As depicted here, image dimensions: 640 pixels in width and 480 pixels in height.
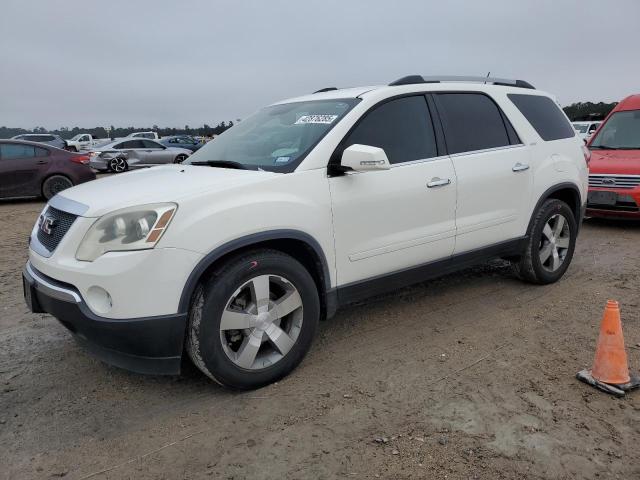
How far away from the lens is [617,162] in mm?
7984

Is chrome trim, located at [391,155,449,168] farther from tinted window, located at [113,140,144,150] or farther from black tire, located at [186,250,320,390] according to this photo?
tinted window, located at [113,140,144,150]

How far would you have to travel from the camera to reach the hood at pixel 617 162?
7.73 meters

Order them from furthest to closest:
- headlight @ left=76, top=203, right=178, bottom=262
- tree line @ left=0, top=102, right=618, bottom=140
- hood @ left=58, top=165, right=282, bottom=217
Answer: tree line @ left=0, top=102, right=618, bottom=140 < hood @ left=58, top=165, right=282, bottom=217 < headlight @ left=76, top=203, right=178, bottom=262

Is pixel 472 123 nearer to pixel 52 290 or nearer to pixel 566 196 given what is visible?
pixel 566 196

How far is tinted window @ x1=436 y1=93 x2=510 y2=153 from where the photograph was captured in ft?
13.6

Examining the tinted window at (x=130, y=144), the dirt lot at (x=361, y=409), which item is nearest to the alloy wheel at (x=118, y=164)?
the tinted window at (x=130, y=144)

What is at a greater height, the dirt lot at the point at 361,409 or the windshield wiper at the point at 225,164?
the windshield wiper at the point at 225,164

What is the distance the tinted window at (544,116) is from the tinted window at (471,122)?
400mm

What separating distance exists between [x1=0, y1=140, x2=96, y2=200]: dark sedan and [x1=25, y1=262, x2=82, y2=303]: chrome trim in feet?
30.6

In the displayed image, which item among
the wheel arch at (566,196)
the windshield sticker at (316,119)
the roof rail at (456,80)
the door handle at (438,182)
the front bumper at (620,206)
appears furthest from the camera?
the front bumper at (620,206)

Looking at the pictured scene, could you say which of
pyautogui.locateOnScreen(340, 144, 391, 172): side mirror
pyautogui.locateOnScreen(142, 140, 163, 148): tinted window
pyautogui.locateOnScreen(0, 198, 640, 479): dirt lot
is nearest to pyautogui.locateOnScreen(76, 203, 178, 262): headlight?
pyautogui.locateOnScreen(0, 198, 640, 479): dirt lot

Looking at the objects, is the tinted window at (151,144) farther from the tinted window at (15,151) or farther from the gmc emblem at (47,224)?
the gmc emblem at (47,224)

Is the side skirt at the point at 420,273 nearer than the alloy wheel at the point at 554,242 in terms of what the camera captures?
Yes

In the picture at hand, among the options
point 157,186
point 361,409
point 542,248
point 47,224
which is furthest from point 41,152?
point 361,409
